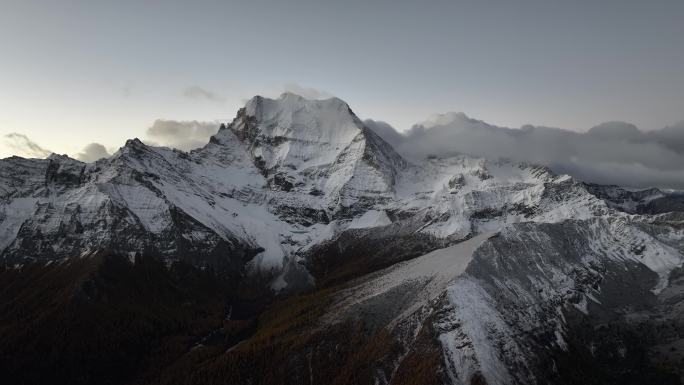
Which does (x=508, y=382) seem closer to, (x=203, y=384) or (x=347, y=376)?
(x=347, y=376)

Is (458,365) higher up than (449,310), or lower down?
lower down

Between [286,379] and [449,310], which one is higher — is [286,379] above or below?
below

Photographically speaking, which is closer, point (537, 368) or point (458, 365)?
point (458, 365)

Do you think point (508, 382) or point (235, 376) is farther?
point (235, 376)

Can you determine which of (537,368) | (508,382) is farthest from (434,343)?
(537,368)

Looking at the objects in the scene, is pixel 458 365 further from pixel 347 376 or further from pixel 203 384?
pixel 203 384

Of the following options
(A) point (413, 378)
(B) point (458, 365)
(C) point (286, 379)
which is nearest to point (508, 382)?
(B) point (458, 365)

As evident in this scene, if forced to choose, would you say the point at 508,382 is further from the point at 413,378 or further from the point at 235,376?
the point at 235,376

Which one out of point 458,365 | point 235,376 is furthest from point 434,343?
point 235,376
